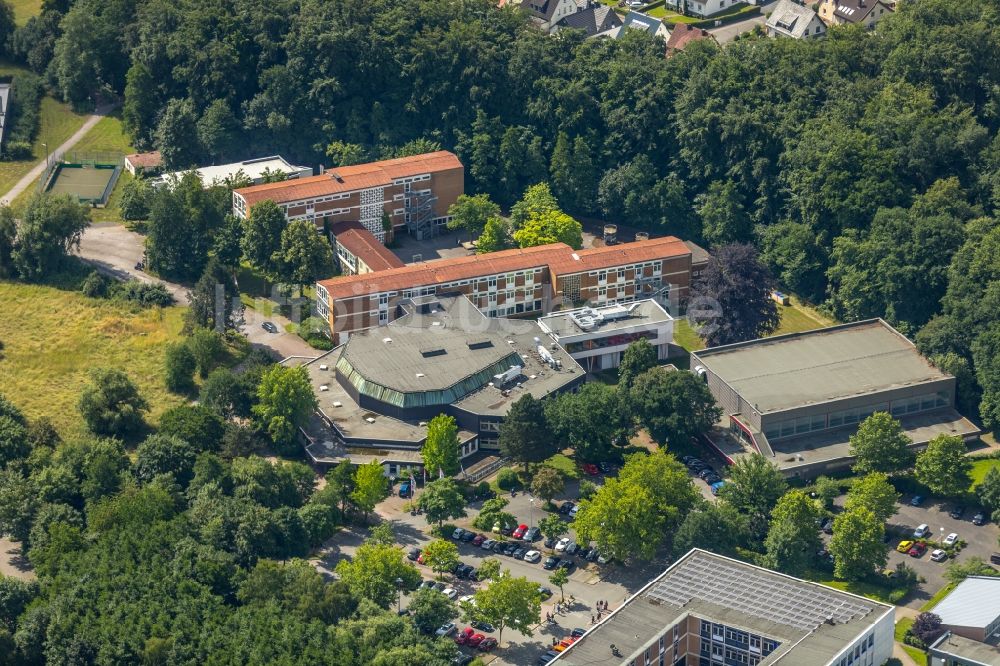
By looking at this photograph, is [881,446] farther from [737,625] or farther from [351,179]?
[351,179]

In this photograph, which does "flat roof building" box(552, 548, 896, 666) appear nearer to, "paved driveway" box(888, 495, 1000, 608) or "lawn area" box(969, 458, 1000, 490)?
"paved driveway" box(888, 495, 1000, 608)

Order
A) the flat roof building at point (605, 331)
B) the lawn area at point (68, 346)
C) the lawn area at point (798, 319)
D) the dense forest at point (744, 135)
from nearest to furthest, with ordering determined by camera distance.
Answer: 1. the lawn area at point (68, 346)
2. the flat roof building at point (605, 331)
3. the dense forest at point (744, 135)
4. the lawn area at point (798, 319)

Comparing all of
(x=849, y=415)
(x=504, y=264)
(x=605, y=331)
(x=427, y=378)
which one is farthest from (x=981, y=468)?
(x=504, y=264)

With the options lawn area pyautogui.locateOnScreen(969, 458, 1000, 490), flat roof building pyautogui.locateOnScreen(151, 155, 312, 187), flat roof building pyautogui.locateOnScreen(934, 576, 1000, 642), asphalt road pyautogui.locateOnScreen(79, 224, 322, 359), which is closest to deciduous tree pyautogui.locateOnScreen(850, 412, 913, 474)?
lawn area pyautogui.locateOnScreen(969, 458, 1000, 490)

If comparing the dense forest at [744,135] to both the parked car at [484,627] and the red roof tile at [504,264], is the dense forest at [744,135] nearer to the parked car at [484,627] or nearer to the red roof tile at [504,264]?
the red roof tile at [504,264]

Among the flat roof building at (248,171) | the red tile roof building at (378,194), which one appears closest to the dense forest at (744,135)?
the flat roof building at (248,171)

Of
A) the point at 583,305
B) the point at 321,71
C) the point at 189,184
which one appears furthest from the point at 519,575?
the point at 321,71

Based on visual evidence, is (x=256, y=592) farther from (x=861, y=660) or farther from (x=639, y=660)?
(x=861, y=660)
